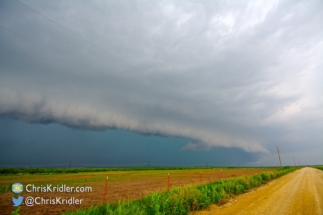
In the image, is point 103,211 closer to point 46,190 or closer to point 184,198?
point 184,198

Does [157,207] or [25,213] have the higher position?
[157,207]

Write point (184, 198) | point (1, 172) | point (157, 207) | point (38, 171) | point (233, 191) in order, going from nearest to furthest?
point (157, 207)
point (184, 198)
point (233, 191)
point (1, 172)
point (38, 171)

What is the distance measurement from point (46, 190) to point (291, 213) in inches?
986

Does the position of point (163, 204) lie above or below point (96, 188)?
above

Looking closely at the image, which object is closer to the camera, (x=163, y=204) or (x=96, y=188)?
(x=163, y=204)

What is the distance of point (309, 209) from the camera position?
9297mm

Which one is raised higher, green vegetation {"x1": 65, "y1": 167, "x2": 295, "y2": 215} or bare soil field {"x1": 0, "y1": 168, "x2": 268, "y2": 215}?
green vegetation {"x1": 65, "y1": 167, "x2": 295, "y2": 215}

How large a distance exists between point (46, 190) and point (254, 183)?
25624 mm

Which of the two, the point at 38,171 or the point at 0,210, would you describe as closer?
the point at 0,210

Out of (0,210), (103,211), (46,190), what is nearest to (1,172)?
(46,190)

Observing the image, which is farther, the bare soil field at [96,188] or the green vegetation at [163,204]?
the bare soil field at [96,188]

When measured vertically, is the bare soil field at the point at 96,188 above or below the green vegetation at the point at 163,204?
below

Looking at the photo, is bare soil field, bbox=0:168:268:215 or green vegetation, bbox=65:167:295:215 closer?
green vegetation, bbox=65:167:295:215

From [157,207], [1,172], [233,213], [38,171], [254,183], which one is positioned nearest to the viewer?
[157,207]
